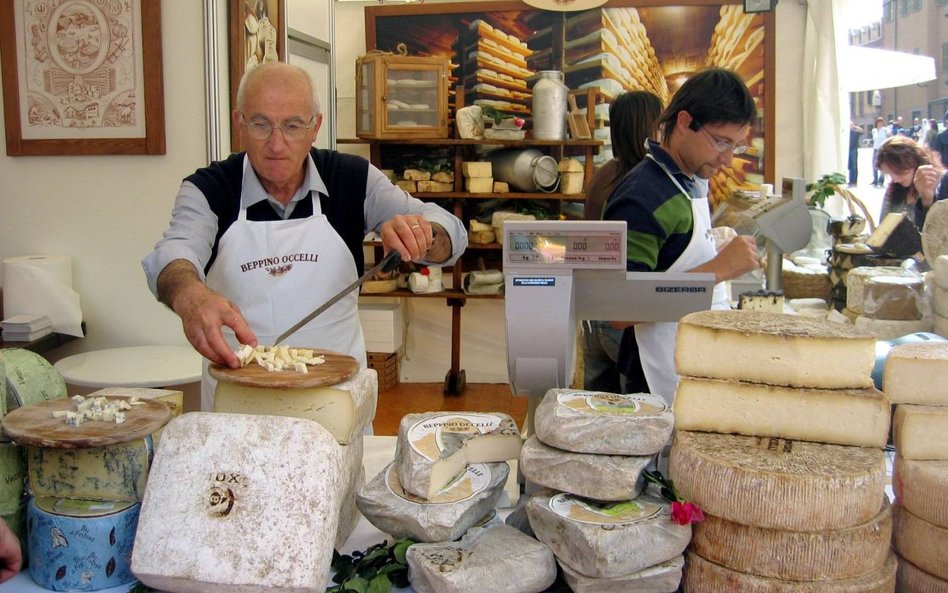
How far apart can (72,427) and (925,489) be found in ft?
4.75

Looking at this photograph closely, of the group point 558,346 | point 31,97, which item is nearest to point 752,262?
point 558,346

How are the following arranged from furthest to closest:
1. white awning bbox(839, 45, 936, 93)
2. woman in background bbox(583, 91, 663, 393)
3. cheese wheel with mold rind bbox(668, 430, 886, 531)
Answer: white awning bbox(839, 45, 936, 93) < woman in background bbox(583, 91, 663, 393) < cheese wheel with mold rind bbox(668, 430, 886, 531)

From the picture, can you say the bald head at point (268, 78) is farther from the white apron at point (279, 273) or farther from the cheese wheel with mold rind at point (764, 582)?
the cheese wheel with mold rind at point (764, 582)

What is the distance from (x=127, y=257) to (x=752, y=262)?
270 centimetres

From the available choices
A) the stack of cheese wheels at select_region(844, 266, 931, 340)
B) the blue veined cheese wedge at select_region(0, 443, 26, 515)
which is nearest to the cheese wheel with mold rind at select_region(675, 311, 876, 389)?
the blue veined cheese wedge at select_region(0, 443, 26, 515)

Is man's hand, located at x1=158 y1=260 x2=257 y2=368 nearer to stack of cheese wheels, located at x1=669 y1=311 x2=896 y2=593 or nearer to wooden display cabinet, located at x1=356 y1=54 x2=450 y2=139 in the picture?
stack of cheese wheels, located at x1=669 y1=311 x2=896 y2=593

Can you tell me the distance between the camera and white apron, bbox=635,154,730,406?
240 cm

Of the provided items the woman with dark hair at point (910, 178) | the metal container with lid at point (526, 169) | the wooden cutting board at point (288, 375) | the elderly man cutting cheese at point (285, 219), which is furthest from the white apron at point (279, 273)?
the woman with dark hair at point (910, 178)

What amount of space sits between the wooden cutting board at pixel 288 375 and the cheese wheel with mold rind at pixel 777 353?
627mm

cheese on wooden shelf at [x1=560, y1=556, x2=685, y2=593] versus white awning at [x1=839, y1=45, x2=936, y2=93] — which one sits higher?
white awning at [x1=839, y1=45, x2=936, y2=93]

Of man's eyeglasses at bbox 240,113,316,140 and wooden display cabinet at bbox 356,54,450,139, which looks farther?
wooden display cabinet at bbox 356,54,450,139

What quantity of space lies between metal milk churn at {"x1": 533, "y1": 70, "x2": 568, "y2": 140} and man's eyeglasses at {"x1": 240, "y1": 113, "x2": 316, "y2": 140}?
147 inches

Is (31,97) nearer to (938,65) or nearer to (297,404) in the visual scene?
(297,404)

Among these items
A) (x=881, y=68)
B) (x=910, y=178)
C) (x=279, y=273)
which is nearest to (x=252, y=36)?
(x=279, y=273)
